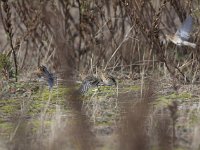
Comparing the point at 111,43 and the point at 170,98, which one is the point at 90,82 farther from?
the point at 111,43

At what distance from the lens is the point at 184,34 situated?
20.9ft

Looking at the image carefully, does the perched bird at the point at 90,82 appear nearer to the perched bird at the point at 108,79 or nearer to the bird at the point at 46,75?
the perched bird at the point at 108,79

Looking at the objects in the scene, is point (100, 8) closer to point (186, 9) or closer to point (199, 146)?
point (186, 9)

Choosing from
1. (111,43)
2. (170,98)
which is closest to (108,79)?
(170,98)

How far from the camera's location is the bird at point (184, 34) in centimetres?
629

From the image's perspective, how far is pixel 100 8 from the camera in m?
6.86

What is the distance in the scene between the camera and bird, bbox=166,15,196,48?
248 inches

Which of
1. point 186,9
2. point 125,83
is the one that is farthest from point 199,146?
point 186,9

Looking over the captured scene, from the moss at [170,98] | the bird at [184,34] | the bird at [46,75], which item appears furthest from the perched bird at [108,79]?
the bird at [184,34]

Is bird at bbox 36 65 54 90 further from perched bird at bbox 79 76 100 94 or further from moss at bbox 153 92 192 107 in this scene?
moss at bbox 153 92 192 107

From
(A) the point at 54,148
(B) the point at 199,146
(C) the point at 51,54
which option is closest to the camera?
(A) the point at 54,148

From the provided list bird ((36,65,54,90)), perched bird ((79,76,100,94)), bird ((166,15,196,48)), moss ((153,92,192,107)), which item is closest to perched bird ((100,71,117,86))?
perched bird ((79,76,100,94))

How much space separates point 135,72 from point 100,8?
0.85 m

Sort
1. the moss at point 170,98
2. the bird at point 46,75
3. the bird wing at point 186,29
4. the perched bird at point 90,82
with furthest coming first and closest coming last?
the bird wing at point 186,29 < the bird at point 46,75 < the perched bird at point 90,82 < the moss at point 170,98
